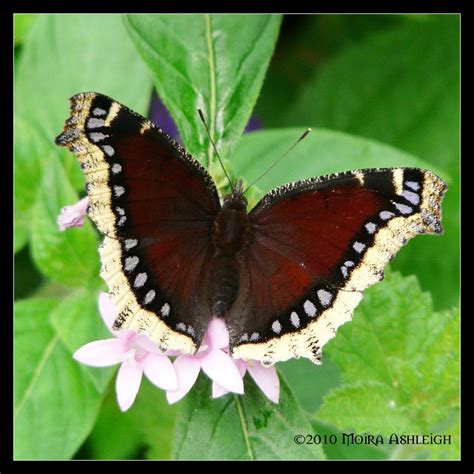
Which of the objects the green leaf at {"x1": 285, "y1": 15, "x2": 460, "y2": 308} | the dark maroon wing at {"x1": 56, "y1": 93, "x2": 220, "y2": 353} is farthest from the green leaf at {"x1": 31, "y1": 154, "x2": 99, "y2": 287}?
the green leaf at {"x1": 285, "y1": 15, "x2": 460, "y2": 308}

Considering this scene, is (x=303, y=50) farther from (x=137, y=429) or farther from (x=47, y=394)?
(x=47, y=394)

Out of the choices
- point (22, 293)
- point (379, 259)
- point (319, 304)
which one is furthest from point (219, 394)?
point (22, 293)

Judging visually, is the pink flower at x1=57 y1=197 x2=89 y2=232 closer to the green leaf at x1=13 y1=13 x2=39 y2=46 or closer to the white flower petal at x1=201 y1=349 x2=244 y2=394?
the white flower petal at x1=201 y1=349 x2=244 y2=394

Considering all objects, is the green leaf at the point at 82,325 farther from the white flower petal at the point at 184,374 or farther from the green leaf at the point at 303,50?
the green leaf at the point at 303,50

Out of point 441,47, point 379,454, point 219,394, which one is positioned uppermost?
point 441,47

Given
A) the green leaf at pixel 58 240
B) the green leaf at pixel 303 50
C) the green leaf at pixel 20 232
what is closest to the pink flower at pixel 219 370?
the green leaf at pixel 58 240

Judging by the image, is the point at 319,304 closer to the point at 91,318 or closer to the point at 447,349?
the point at 447,349
